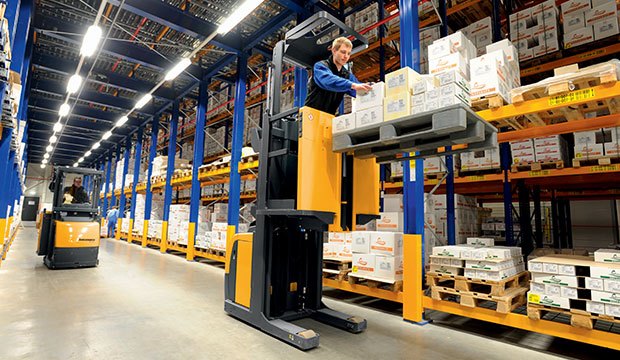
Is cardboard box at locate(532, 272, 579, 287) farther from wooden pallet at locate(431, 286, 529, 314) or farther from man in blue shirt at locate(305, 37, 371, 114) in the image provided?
man in blue shirt at locate(305, 37, 371, 114)

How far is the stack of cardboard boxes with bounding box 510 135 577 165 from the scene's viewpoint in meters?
5.11

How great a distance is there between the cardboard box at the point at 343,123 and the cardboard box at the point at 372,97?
13cm

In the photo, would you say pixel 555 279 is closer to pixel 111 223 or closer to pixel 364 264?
pixel 364 264

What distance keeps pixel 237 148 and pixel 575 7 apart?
7.37 meters

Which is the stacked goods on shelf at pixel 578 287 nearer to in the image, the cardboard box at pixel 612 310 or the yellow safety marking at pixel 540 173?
the cardboard box at pixel 612 310

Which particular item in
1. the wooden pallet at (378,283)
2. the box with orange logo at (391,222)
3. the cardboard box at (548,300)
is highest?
the box with orange logo at (391,222)

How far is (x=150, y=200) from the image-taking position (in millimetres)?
13719

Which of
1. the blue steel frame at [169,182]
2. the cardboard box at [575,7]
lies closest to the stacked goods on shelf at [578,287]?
the cardboard box at [575,7]

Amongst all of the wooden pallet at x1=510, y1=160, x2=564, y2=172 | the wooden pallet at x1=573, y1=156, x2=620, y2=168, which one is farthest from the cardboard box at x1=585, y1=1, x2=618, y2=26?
the wooden pallet at x1=510, y1=160, x2=564, y2=172

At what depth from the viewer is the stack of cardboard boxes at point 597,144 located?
4.64 metres

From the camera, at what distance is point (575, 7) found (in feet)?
18.0

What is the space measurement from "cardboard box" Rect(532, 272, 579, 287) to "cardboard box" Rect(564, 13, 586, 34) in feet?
14.4

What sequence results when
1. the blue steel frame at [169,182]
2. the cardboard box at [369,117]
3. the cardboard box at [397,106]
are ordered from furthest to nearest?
1. the blue steel frame at [169,182]
2. the cardboard box at [369,117]
3. the cardboard box at [397,106]

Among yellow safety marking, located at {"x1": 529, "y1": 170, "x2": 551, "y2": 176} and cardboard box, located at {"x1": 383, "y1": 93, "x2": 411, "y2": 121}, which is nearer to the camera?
cardboard box, located at {"x1": 383, "y1": 93, "x2": 411, "y2": 121}
